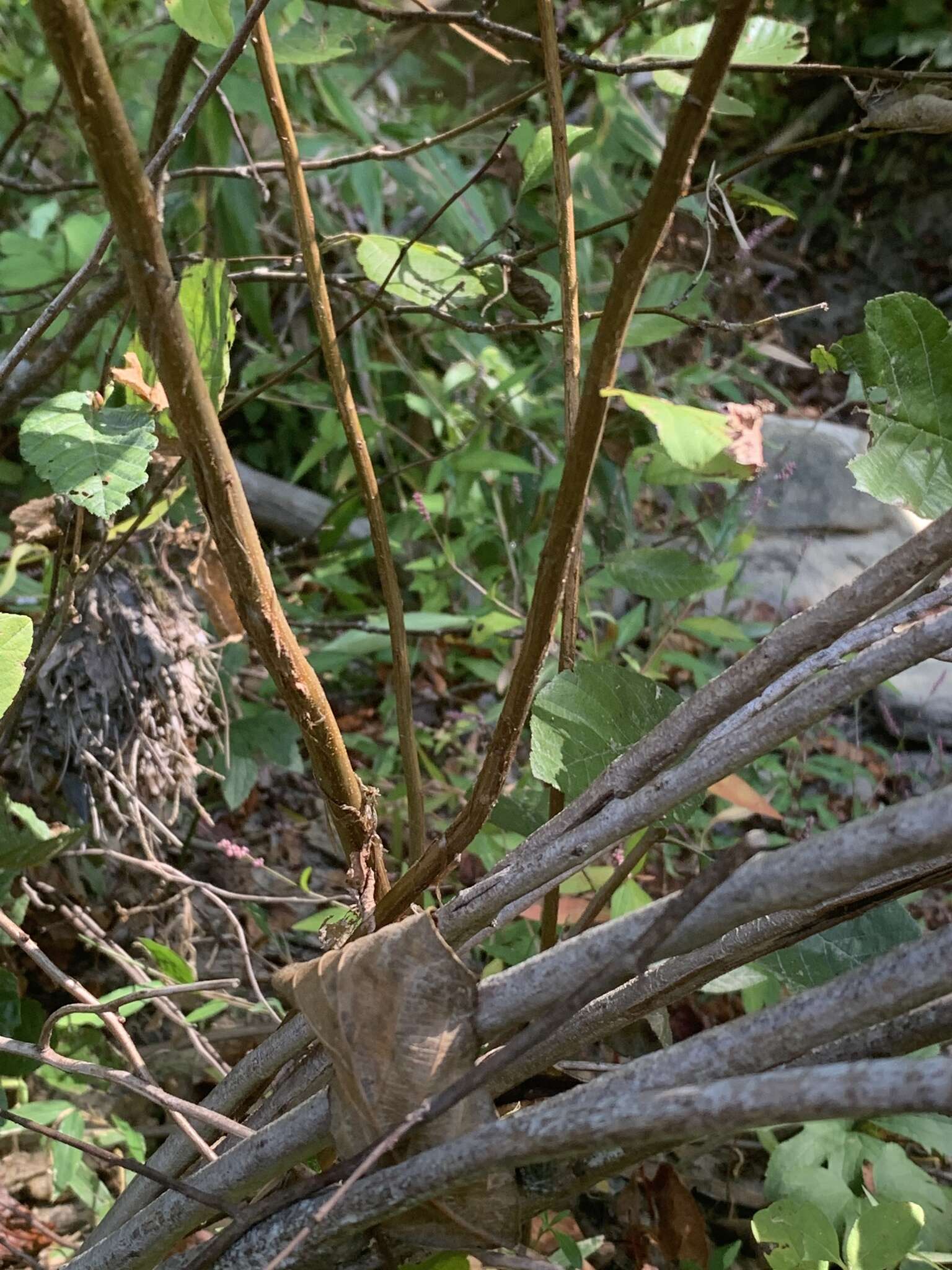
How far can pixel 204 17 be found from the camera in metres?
0.65

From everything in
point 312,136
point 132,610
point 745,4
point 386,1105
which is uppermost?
point 312,136

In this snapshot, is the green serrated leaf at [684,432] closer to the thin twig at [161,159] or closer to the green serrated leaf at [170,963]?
the thin twig at [161,159]

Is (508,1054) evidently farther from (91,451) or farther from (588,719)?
(91,451)

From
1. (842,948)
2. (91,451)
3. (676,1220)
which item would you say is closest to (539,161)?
(91,451)

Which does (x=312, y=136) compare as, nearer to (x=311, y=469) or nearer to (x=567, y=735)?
(x=311, y=469)

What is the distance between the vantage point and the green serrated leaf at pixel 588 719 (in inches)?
27.5

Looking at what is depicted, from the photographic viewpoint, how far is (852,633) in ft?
1.91

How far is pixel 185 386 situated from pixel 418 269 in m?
0.57

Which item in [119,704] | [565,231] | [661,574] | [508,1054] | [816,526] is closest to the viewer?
[508,1054]

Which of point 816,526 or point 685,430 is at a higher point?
point 685,430

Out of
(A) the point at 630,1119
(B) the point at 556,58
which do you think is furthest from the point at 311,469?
(A) the point at 630,1119

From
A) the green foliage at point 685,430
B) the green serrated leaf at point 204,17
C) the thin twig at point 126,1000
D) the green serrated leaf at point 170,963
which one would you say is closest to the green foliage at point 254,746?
the green serrated leaf at point 170,963

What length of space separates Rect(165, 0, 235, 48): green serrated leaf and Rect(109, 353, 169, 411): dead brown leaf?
0.21m

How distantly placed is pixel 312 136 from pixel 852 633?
5.61 ft
